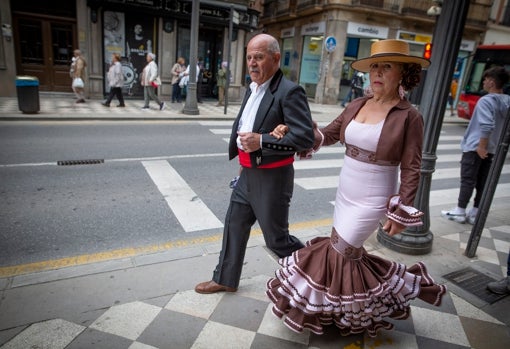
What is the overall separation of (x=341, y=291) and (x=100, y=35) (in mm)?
16184

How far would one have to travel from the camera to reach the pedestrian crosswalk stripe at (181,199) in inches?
175

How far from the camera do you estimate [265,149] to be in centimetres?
235

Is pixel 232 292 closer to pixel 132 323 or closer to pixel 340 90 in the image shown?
pixel 132 323

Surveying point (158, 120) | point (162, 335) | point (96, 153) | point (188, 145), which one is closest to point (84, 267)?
point (162, 335)

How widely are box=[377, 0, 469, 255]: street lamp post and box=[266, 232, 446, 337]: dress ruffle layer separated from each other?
125 centimetres

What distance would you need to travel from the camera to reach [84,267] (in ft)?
10.5

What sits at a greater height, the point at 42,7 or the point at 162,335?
the point at 42,7

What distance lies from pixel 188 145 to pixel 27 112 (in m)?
5.50

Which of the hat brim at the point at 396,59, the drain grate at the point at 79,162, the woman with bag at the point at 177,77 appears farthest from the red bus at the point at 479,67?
the hat brim at the point at 396,59

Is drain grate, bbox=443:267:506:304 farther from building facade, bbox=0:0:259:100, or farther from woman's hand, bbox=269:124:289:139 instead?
building facade, bbox=0:0:259:100

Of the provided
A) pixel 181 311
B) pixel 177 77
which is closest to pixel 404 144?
pixel 181 311

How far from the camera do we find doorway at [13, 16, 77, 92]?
14.5 m

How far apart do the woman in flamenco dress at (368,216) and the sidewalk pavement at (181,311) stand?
9.7 inches

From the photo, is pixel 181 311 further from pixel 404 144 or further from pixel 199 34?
pixel 199 34
